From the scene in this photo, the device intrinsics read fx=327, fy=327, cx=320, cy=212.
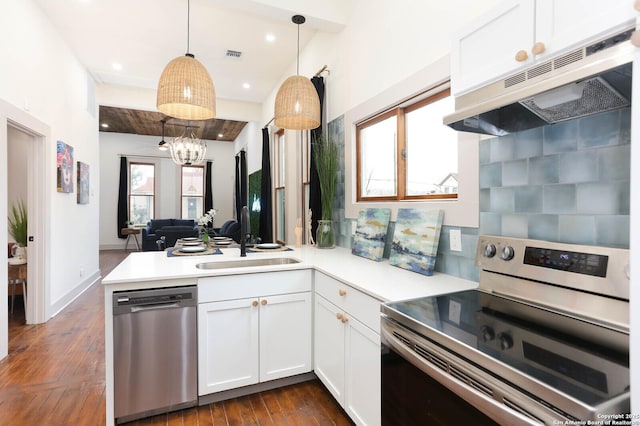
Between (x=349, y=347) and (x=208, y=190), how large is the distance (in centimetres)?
860

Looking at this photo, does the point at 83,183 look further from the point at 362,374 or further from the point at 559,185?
the point at 559,185

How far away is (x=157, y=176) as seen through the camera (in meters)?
9.24

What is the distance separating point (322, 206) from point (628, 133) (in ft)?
7.68

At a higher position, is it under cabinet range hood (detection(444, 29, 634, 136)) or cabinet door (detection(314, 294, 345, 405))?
under cabinet range hood (detection(444, 29, 634, 136))

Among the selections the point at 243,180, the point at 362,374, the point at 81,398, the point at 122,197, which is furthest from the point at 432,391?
the point at 122,197

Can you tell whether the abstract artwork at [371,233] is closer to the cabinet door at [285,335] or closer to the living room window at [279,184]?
the cabinet door at [285,335]

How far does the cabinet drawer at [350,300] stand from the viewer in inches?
60.3

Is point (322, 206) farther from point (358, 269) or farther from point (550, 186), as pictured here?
point (550, 186)

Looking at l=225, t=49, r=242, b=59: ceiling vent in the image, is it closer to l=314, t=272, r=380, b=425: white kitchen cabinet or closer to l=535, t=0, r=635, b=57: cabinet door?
l=314, t=272, r=380, b=425: white kitchen cabinet

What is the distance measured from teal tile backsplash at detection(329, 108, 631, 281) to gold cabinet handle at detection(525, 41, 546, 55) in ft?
1.27

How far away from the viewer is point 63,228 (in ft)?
13.1

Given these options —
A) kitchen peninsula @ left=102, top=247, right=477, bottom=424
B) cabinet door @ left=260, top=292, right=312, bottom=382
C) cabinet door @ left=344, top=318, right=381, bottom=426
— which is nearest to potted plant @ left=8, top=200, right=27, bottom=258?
kitchen peninsula @ left=102, top=247, right=477, bottom=424

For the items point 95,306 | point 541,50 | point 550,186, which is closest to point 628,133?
point 550,186

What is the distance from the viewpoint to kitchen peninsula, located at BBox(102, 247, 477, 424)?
162 cm
